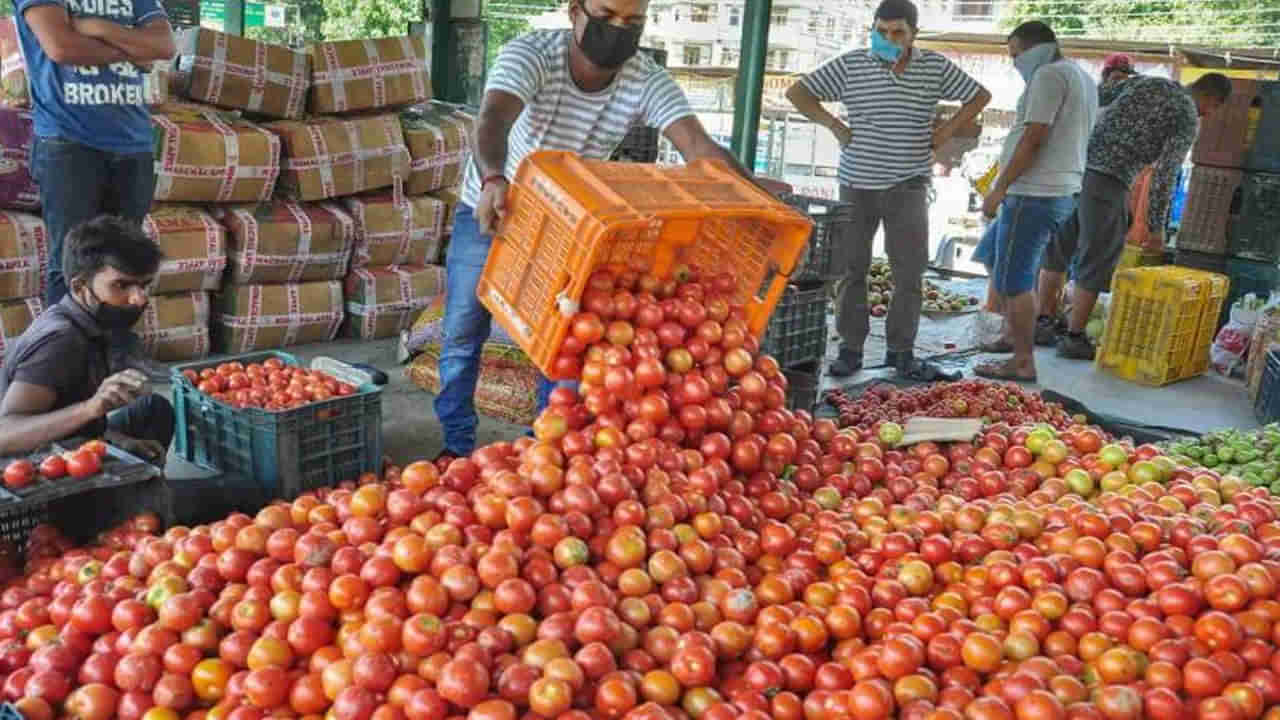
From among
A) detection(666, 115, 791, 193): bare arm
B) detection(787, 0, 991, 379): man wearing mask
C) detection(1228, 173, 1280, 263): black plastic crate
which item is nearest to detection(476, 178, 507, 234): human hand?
detection(666, 115, 791, 193): bare arm

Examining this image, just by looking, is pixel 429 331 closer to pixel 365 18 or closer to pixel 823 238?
pixel 823 238

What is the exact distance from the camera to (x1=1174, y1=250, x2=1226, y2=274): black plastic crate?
876 centimetres

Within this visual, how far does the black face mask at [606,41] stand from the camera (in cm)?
342

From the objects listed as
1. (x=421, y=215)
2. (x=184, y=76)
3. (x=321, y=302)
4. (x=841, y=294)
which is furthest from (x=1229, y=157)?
(x=184, y=76)

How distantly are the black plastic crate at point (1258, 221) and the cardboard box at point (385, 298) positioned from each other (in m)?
6.51

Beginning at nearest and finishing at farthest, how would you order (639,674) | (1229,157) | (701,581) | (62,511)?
(639,674), (701,581), (62,511), (1229,157)

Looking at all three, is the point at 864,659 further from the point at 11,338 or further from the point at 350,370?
the point at 11,338

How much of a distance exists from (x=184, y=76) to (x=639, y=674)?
514 centimetres

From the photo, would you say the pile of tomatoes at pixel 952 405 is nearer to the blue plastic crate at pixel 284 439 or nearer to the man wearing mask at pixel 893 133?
the man wearing mask at pixel 893 133

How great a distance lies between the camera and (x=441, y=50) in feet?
27.0

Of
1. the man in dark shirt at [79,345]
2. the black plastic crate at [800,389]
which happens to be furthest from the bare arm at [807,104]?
the man in dark shirt at [79,345]

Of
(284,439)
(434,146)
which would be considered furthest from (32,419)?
(434,146)

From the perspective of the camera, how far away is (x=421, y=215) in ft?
22.4

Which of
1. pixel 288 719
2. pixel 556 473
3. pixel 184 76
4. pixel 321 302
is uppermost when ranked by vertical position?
pixel 184 76
